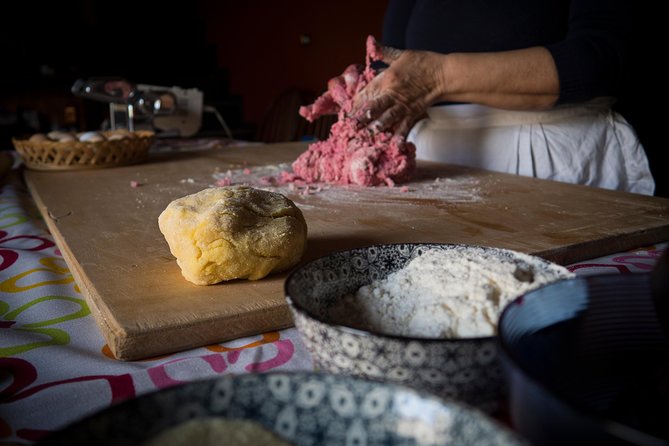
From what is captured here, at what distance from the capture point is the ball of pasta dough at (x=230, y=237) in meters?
0.82

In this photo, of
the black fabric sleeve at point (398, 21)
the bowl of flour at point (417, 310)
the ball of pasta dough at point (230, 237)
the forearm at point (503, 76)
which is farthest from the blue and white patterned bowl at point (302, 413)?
the black fabric sleeve at point (398, 21)

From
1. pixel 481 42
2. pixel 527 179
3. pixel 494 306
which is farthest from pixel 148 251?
pixel 481 42

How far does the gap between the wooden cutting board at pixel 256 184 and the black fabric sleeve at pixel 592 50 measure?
0.95ft

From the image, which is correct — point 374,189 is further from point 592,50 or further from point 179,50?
point 179,50

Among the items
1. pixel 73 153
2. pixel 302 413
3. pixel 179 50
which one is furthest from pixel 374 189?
pixel 179 50

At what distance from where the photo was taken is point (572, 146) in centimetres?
184

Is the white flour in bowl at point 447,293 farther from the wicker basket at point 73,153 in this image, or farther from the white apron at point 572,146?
the wicker basket at point 73,153

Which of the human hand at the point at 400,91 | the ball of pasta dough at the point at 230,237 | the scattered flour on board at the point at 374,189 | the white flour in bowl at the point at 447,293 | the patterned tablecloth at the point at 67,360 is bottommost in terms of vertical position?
the scattered flour on board at the point at 374,189

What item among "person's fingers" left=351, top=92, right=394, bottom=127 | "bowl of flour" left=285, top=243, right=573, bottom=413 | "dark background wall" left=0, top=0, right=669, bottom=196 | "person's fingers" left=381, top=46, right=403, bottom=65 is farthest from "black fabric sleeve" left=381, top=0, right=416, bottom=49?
"dark background wall" left=0, top=0, right=669, bottom=196

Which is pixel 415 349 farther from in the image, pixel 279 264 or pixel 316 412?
pixel 279 264

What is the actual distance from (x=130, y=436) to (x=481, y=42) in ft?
5.56

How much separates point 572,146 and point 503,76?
429 mm

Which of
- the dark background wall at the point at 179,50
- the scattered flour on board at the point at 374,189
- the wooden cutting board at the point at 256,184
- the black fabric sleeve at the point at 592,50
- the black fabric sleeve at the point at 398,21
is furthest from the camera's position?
the dark background wall at the point at 179,50

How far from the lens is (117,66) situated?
639 centimetres
